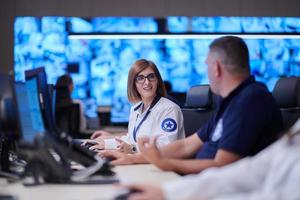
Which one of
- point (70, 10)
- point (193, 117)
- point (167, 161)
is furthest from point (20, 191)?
point (70, 10)

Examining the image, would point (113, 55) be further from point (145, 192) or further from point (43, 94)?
point (145, 192)

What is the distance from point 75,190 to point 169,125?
1588mm

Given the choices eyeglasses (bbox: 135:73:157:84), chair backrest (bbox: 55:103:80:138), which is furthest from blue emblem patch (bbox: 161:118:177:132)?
chair backrest (bbox: 55:103:80:138)

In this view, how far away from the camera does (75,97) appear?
23.4ft

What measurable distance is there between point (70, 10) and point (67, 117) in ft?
7.16

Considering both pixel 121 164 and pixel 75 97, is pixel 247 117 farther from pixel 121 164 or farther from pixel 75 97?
pixel 75 97

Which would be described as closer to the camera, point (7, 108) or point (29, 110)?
point (7, 108)

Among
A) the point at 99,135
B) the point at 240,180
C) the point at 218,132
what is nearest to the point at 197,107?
the point at 99,135

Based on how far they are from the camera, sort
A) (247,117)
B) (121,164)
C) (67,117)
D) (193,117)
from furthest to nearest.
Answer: (67,117)
(193,117)
(121,164)
(247,117)

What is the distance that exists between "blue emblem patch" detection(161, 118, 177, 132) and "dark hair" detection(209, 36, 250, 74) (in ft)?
3.67

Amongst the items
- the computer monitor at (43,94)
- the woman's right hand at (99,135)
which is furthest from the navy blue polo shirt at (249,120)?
the woman's right hand at (99,135)

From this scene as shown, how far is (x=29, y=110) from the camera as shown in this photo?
→ 81.1 inches

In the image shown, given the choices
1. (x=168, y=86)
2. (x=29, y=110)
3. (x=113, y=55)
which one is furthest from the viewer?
(x=113, y=55)

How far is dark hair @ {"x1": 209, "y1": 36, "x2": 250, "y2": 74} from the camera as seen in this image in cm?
236
